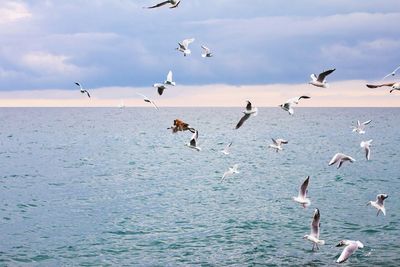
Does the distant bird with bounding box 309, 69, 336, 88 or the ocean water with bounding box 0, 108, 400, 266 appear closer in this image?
the distant bird with bounding box 309, 69, 336, 88

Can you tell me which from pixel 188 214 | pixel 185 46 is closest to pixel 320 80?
pixel 185 46

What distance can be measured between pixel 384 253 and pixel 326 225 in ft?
22.1

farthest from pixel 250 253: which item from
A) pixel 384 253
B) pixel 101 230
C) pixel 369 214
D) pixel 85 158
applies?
pixel 85 158

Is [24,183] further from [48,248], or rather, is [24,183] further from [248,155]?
[248,155]

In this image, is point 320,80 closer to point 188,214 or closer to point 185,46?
point 185,46

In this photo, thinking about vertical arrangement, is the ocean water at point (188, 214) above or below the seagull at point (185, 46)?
below

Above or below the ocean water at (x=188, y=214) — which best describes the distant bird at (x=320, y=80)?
above

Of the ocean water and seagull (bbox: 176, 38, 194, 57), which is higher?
seagull (bbox: 176, 38, 194, 57)

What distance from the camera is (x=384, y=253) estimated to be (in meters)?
26.3

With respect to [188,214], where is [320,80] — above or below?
above

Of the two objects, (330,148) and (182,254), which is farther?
(330,148)

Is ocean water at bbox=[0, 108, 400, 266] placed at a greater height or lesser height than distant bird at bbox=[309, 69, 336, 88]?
lesser

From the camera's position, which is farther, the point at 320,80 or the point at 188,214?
the point at 188,214

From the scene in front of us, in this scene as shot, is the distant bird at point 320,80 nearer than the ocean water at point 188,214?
Yes
